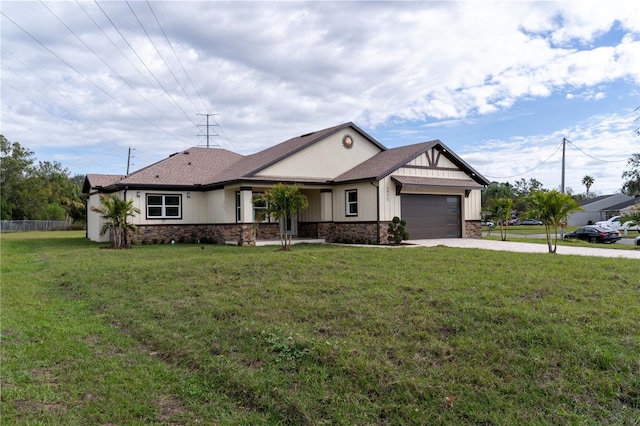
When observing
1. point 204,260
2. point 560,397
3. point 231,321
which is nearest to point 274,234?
point 204,260

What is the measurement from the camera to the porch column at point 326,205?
71.7 feet

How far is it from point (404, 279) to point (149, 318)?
179 inches

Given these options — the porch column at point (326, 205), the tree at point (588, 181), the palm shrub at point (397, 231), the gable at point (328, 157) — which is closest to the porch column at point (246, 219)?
the gable at point (328, 157)

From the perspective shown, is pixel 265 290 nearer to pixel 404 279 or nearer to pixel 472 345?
pixel 404 279

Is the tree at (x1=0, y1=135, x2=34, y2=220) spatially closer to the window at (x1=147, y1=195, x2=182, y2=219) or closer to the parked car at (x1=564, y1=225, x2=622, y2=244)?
the window at (x1=147, y1=195, x2=182, y2=219)

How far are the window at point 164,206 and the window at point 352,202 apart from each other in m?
8.57

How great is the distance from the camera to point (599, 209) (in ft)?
194

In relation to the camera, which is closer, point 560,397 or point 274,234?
point 560,397

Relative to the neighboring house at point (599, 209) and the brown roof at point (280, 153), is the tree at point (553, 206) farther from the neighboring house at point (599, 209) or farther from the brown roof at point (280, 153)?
the neighboring house at point (599, 209)

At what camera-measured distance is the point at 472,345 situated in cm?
518

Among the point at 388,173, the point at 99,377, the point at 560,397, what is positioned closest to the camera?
the point at 560,397

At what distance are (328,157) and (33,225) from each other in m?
42.4

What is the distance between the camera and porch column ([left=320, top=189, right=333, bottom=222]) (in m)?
21.9

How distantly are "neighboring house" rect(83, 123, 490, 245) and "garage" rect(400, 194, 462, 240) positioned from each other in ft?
0.15
